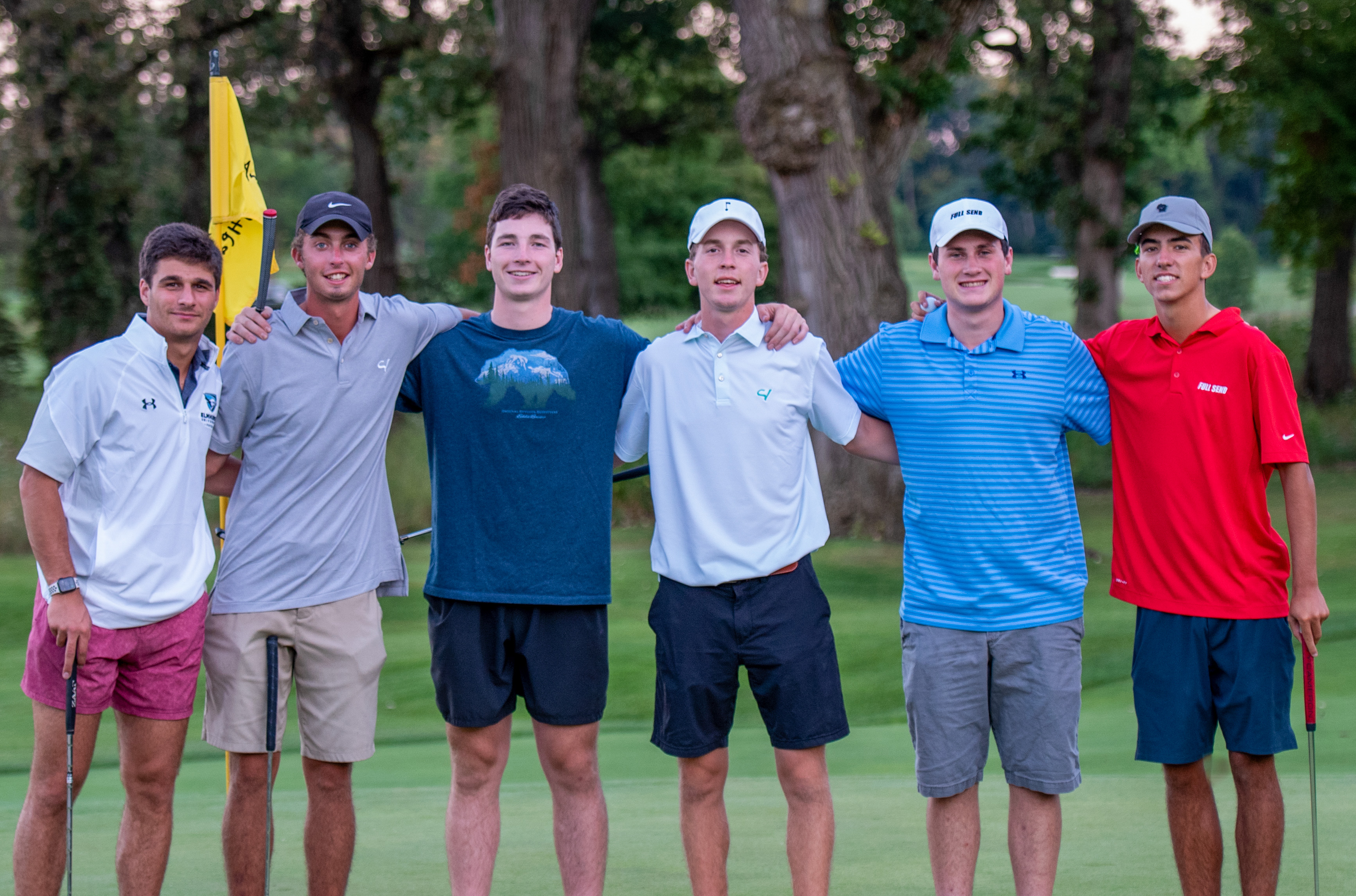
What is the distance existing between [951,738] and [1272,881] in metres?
0.99

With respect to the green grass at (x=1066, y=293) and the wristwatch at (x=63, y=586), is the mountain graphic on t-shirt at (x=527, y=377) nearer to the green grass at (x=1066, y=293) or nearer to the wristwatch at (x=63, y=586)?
the wristwatch at (x=63, y=586)

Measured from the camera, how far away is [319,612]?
13.0ft

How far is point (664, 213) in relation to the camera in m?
38.8

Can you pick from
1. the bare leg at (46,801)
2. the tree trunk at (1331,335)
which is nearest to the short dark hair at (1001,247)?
the bare leg at (46,801)

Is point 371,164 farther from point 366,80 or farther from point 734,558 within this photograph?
point 734,558

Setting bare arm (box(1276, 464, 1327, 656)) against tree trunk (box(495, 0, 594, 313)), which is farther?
tree trunk (box(495, 0, 594, 313))

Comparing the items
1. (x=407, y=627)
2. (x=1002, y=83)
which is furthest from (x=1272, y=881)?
(x=1002, y=83)

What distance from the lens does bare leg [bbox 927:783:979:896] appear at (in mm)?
3828

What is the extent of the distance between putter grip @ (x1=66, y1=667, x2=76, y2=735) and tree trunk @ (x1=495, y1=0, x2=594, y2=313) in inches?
398

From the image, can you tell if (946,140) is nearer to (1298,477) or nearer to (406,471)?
(406,471)

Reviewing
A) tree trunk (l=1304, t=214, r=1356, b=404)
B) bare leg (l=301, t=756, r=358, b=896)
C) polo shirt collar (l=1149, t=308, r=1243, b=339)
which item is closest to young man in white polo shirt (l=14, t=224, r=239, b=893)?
bare leg (l=301, t=756, r=358, b=896)

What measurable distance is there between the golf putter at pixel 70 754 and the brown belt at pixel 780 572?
176 cm

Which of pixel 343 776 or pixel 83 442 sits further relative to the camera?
pixel 343 776

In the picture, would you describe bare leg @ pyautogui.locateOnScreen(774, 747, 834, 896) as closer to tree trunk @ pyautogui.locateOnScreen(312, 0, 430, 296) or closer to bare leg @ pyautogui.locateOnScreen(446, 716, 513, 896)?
bare leg @ pyautogui.locateOnScreen(446, 716, 513, 896)
